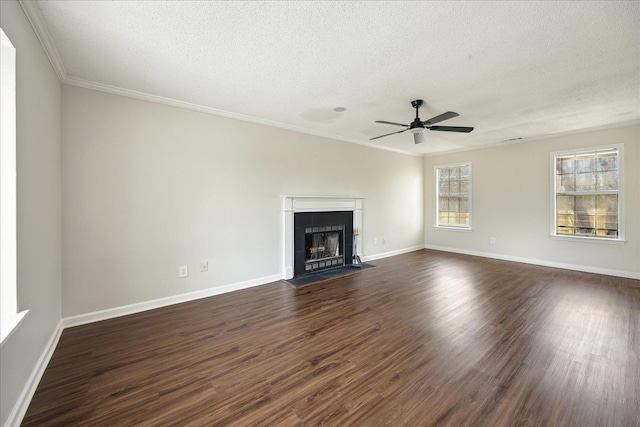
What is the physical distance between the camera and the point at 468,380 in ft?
5.89

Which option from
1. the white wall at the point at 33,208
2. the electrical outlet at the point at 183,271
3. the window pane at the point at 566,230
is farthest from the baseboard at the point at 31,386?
the window pane at the point at 566,230

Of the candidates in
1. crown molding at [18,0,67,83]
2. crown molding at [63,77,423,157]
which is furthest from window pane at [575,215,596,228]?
crown molding at [18,0,67,83]

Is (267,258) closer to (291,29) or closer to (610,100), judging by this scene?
(291,29)

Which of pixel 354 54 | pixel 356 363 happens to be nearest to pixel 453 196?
pixel 354 54

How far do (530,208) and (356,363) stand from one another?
5.09 metres

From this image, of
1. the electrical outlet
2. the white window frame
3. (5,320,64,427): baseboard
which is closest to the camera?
(5,320,64,427): baseboard

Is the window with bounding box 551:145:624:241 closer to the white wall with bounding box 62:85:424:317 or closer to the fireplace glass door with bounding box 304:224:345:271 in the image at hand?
the fireplace glass door with bounding box 304:224:345:271

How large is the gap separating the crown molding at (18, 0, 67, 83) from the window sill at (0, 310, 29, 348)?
1.87 m

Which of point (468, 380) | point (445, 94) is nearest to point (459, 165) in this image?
point (445, 94)

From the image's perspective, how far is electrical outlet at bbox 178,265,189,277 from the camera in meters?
3.22

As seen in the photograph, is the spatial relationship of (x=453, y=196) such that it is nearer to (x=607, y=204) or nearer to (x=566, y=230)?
(x=566, y=230)

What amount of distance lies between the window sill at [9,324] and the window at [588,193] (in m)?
6.86

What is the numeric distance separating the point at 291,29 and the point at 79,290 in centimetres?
313

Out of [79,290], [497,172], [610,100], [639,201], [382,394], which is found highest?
[610,100]
